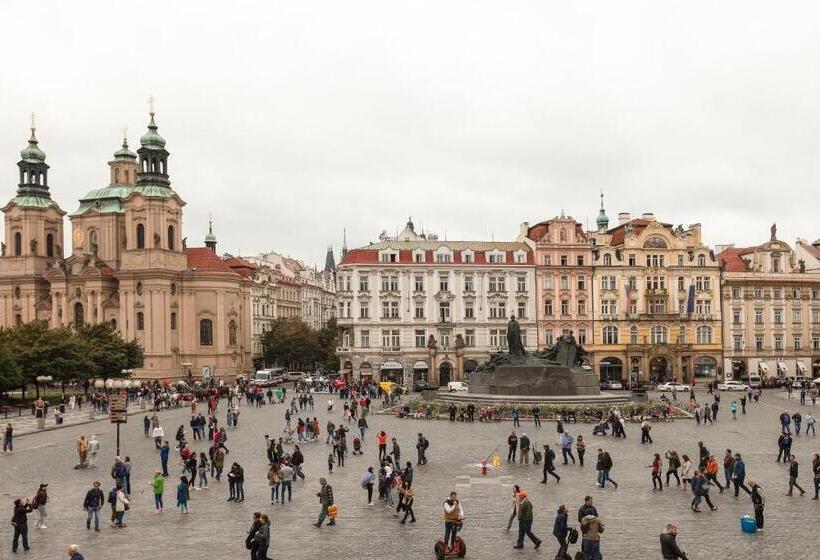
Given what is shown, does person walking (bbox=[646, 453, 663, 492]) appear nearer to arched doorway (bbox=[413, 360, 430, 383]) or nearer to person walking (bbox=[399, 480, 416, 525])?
person walking (bbox=[399, 480, 416, 525])

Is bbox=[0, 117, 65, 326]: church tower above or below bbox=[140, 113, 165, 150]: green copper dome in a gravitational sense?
below

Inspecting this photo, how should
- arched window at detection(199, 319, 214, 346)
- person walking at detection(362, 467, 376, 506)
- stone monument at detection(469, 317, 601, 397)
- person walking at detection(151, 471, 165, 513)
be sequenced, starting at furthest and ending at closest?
arched window at detection(199, 319, 214, 346) < stone monument at detection(469, 317, 601, 397) < person walking at detection(362, 467, 376, 506) < person walking at detection(151, 471, 165, 513)

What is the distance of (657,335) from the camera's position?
85812 mm

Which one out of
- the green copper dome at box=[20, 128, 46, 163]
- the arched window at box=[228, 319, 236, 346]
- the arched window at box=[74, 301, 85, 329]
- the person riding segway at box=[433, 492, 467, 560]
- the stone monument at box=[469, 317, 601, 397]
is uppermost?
the green copper dome at box=[20, 128, 46, 163]

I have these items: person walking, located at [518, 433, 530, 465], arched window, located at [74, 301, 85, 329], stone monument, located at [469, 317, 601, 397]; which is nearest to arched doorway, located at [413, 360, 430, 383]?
stone monument, located at [469, 317, 601, 397]

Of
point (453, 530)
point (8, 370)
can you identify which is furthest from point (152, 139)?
point (453, 530)

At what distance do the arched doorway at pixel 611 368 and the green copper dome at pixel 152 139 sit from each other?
165 feet

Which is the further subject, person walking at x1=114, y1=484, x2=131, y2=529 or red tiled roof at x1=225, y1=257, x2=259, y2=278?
red tiled roof at x1=225, y1=257, x2=259, y2=278

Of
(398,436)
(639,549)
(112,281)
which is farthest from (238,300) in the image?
(639,549)

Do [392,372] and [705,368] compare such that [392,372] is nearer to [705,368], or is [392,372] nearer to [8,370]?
[705,368]

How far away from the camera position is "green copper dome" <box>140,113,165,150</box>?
9019 centimetres

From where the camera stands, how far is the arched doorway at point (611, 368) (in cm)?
8544

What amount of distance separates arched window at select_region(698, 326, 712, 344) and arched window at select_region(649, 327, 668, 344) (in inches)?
137

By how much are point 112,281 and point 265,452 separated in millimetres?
63293
